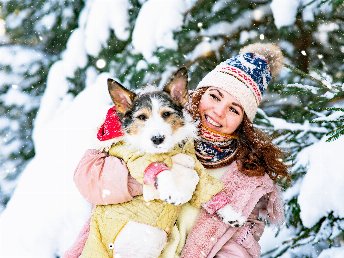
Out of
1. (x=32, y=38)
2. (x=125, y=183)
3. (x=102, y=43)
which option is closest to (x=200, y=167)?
(x=125, y=183)

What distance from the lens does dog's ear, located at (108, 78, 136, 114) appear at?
10.7 ft

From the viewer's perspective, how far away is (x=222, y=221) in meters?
3.39

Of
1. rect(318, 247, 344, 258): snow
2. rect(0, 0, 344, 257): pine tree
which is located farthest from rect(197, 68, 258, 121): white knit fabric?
rect(318, 247, 344, 258): snow

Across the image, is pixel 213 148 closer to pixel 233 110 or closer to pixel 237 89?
pixel 233 110

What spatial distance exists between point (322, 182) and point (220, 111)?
1038 millimetres

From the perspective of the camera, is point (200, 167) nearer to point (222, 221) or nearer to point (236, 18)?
point (222, 221)

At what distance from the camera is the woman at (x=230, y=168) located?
332cm

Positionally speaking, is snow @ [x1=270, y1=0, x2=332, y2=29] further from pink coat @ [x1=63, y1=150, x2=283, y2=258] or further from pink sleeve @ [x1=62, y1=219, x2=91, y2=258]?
pink sleeve @ [x1=62, y1=219, x2=91, y2=258]

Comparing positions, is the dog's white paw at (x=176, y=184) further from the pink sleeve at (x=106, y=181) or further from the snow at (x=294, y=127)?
the snow at (x=294, y=127)

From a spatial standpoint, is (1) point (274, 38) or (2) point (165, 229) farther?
(1) point (274, 38)

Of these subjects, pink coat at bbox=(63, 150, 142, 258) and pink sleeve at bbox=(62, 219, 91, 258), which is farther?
pink sleeve at bbox=(62, 219, 91, 258)

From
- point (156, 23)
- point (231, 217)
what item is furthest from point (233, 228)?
point (156, 23)

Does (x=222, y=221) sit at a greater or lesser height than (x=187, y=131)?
lesser

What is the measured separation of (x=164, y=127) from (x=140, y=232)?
2.11ft
